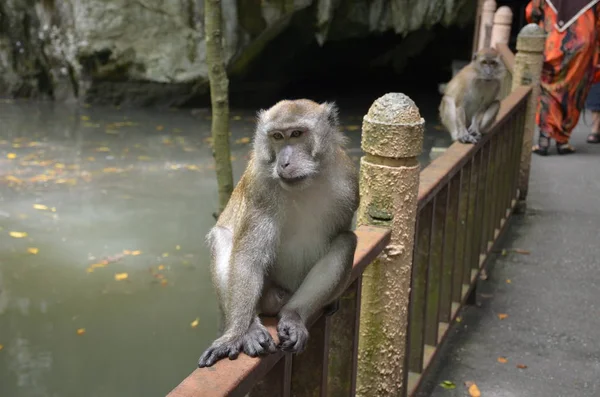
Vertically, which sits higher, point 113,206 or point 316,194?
point 316,194

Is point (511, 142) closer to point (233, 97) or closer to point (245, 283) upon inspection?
point (245, 283)

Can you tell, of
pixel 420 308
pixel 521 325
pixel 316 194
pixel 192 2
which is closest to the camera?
pixel 316 194

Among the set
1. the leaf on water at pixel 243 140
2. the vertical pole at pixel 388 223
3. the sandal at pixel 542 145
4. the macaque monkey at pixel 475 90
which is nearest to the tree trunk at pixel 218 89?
the macaque monkey at pixel 475 90

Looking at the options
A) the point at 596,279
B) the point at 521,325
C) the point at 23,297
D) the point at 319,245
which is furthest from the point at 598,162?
the point at 319,245

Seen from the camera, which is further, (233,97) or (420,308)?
(233,97)

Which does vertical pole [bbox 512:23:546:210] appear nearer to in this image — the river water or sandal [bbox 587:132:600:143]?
the river water

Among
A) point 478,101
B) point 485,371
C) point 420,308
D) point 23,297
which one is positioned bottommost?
point 23,297

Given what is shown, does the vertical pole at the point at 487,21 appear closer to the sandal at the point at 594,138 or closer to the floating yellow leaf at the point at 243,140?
the sandal at the point at 594,138

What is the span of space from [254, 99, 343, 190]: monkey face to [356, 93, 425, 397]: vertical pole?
397 mm

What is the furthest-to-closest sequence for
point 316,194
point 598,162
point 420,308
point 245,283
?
1. point 598,162
2. point 420,308
3. point 316,194
4. point 245,283

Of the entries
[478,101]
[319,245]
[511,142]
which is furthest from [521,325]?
[319,245]

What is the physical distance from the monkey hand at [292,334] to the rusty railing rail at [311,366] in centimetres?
2

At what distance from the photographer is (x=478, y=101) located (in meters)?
6.03

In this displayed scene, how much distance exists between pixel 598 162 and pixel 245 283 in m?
6.86
